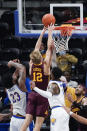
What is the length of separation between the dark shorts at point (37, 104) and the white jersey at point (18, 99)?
0.49 feet

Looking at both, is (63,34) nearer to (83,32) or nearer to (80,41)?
(83,32)

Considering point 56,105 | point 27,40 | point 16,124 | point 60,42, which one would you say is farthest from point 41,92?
point 27,40

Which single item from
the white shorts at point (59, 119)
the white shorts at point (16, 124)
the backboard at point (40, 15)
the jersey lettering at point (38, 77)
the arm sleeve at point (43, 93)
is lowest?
the white shorts at point (16, 124)

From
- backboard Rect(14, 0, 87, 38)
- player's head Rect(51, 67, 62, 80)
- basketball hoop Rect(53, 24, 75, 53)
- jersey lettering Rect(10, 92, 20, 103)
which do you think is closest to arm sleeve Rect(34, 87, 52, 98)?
player's head Rect(51, 67, 62, 80)

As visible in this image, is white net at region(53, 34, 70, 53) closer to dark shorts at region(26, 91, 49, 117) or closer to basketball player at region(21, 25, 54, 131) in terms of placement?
basketball player at region(21, 25, 54, 131)

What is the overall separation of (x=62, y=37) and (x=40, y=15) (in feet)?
10.1

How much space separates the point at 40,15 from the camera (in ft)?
40.2

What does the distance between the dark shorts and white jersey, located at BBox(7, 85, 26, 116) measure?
15cm

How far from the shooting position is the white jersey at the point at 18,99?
7992 millimetres

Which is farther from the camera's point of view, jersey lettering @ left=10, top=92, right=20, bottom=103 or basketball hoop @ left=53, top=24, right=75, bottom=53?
basketball hoop @ left=53, top=24, right=75, bottom=53

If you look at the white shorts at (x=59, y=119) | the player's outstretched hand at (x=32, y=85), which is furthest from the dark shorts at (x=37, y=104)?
the white shorts at (x=59, y=119)

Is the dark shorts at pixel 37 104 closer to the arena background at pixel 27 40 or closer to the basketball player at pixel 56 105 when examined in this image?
the basketball player at pixel 56 105

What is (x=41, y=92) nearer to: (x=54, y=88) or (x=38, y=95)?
(x=54, y=88)

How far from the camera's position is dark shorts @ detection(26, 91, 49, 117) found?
7.85 metres
